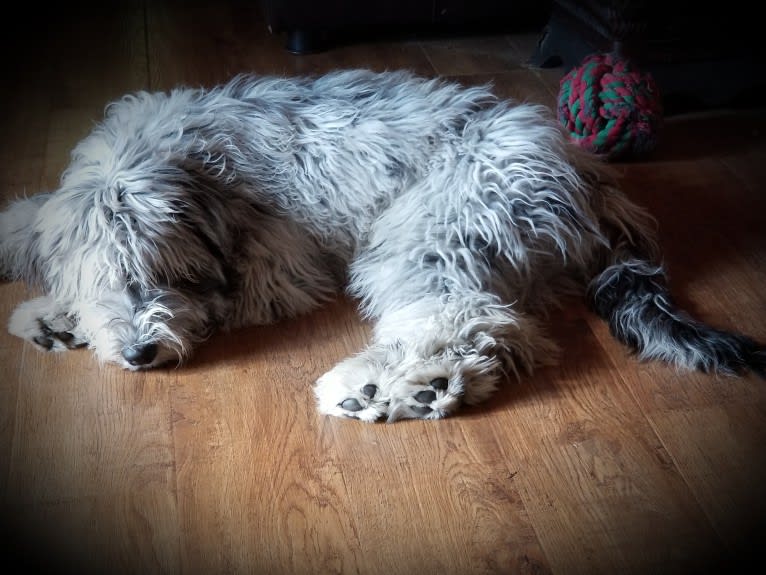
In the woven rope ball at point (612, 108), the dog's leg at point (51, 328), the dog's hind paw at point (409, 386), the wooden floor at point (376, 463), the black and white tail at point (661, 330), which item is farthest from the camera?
the woven rope ball at point (612, 108)

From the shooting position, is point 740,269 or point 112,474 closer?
point 112,474

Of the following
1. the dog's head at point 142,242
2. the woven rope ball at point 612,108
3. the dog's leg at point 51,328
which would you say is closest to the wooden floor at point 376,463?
the dog's leg at point 51,328

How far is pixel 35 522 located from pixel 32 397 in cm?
40

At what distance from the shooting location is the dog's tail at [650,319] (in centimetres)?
201

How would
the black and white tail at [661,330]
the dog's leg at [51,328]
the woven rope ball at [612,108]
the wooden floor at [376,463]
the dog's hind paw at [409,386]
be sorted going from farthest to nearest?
1. the woven rope ball at [612,108]
2. the dog's leg at [51,328]
3. the black and white tail at [661,330]
4. the dog's hind paw at [409,386]
5. the wooden floor at [376,463]

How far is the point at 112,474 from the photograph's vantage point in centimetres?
184

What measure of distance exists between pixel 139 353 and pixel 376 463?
0.64 meters

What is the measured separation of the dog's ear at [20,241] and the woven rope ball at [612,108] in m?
1.73

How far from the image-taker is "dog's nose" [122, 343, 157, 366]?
1.98 metres

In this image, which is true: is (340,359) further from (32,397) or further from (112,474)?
(32,397)

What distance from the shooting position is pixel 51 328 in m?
2.14

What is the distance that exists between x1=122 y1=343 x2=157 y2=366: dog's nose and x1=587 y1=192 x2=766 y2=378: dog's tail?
45.5 inches

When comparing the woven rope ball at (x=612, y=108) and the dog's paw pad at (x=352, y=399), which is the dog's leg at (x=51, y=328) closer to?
the dog's paw pad at (x=352, y=399)

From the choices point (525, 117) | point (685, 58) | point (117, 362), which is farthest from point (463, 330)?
point (685, 58)
